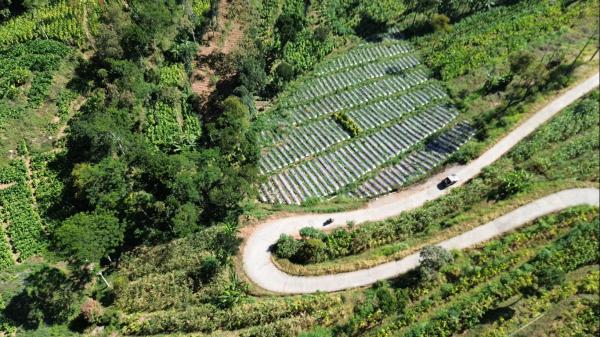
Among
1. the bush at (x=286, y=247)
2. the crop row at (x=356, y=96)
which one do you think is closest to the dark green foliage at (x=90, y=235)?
the bush at (x=286, y=247)

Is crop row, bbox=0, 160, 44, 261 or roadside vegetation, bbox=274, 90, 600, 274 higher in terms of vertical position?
crop row, bbox=0, 160, 44, 261

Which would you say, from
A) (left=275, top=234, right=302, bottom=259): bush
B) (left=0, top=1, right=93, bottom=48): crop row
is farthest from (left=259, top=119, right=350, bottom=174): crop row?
(left=0, top=1, right=93, bottom=48): crop row

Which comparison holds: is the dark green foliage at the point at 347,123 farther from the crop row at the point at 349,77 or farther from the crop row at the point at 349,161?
the crop row at the point at 349,77

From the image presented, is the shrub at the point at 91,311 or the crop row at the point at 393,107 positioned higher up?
the crop row at the point at 393,107

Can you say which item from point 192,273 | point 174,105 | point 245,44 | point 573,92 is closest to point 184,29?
point 245,44

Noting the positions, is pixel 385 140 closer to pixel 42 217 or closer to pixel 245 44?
pixel 245 44

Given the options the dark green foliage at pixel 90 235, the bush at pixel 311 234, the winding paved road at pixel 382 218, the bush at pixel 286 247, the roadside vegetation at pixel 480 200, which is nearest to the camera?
the dark green foliage at pixel 90 235

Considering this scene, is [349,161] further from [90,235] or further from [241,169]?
[90,235]

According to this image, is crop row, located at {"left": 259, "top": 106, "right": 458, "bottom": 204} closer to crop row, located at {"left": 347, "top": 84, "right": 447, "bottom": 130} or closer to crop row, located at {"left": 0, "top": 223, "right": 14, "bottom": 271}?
crop row, located at {"left": 347, "top": 84, "right": 447, "bottom": 130}
